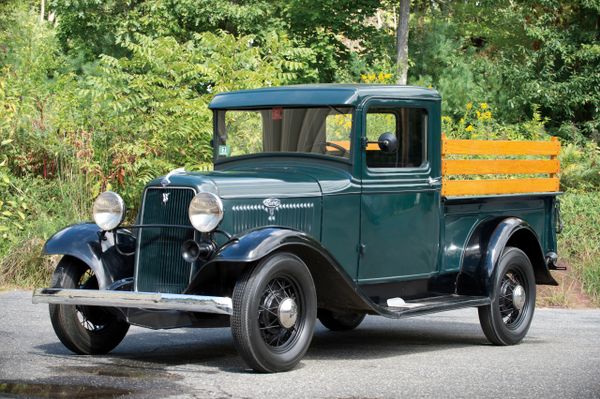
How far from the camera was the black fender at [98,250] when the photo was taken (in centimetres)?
786

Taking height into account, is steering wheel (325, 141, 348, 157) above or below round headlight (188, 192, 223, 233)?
above

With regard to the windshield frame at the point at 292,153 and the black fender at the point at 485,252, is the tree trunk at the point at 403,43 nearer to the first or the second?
the black fender at the point at 485,252

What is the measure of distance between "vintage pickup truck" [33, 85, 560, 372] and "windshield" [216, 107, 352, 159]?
0.5 inches

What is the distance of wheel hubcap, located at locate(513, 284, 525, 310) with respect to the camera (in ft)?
30.6

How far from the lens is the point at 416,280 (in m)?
8.84

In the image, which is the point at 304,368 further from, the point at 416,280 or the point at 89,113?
the point at 89,113

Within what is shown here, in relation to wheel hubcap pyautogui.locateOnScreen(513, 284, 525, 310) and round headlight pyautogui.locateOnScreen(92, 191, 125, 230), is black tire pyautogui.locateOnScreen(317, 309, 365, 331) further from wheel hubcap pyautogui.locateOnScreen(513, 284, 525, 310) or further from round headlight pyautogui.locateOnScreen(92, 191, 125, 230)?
round headlight pyautogui.locateOnScreen(92, 191, 125, 230)

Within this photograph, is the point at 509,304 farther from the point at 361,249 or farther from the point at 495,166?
the point at 361,249

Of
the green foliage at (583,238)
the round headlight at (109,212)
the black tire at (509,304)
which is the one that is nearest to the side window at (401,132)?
the black tire at (509,304)

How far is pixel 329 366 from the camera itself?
767 cm

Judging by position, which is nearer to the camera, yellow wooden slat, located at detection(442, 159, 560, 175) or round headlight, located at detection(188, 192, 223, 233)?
round headlight, located at detection(188, 192, 223, 233)

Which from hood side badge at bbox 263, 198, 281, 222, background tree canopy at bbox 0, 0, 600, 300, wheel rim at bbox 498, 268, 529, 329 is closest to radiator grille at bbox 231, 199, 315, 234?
hood side badge at bbox 263, 198, 281, 222

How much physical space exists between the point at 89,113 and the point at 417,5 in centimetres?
1543

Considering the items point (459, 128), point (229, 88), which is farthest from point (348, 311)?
point (459, 128)
